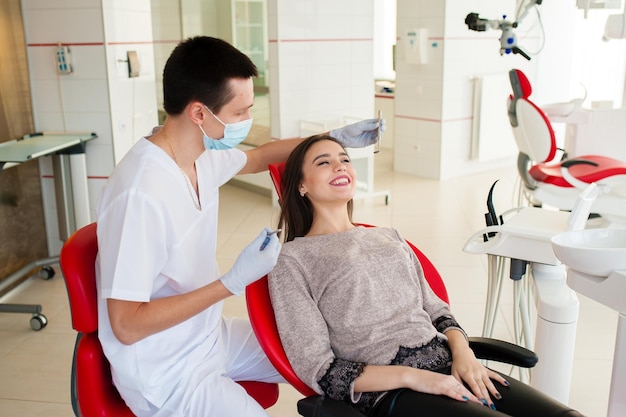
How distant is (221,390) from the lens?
155 cm

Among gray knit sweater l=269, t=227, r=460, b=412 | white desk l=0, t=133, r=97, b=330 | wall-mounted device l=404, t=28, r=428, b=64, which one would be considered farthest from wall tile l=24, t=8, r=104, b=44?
wall-mounted device l=404, t=28, r=428, b=64

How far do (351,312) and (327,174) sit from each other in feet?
1.40

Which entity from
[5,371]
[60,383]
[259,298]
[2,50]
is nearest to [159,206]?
[259,298]

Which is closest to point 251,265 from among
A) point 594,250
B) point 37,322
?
point 594,250

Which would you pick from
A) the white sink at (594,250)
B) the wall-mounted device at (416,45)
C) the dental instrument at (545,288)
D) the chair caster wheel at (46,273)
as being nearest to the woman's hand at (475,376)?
the white sink at (594,250)

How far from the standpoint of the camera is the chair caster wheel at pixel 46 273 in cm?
362

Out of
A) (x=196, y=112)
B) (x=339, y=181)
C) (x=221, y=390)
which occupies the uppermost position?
(x=196, y=112)

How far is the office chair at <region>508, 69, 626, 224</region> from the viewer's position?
3.60 m

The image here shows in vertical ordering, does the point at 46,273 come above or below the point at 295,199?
below

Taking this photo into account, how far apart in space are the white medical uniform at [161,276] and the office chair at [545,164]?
257 centimetres

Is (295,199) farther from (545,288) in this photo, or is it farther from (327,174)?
(545,288)

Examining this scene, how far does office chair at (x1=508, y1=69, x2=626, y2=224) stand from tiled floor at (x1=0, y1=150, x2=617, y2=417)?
21.9 inches

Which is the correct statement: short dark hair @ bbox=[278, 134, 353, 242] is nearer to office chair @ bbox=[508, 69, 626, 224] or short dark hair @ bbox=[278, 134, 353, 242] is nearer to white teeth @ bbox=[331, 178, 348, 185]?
white teeth @ bbox=[331, 178, 348, 185]

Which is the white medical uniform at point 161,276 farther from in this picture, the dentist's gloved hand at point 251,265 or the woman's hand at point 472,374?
the woman's hand at point 472,374
